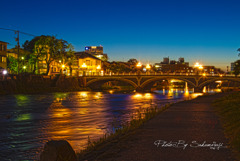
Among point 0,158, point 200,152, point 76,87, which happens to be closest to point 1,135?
point 0,158

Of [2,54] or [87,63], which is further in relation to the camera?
[87,63]

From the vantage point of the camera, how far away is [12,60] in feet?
314

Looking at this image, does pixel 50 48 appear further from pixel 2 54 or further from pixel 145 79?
pixel 145 79

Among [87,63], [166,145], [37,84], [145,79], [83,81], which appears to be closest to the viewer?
[166,145]

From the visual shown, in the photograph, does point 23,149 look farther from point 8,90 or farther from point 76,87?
point 76,87

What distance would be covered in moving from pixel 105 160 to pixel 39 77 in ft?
244

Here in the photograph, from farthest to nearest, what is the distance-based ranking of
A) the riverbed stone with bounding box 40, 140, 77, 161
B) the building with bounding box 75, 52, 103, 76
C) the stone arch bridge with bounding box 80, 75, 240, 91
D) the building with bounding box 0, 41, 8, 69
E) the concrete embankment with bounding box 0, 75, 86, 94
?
the building with bounding box 75, 52, 103, 76 < the stone arch bridge with bounding box 80, 75, 240, 91 < the building with bounding box 0, 41, 8, 69 < the concrete embankment with bounding box 0, 75, 86, 94 < the riverbed stone with bounding box 40, 140, 77, 161

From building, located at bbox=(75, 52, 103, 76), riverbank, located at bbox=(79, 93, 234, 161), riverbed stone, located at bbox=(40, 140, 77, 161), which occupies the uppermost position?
building, located at bbox=(75, 52, 103, 76)

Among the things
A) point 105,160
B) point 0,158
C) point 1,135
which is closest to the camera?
point 105,160

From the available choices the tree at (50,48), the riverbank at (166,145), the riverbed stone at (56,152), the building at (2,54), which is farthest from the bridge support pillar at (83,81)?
the riverbed stone at (56,152)

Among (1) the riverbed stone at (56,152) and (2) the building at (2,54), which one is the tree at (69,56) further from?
(1) the riverbed stone at (56,152)

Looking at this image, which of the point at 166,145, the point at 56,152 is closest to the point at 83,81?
the point at 166,145

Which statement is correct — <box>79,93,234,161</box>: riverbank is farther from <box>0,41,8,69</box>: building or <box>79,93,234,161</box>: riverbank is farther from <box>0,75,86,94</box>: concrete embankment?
<box>0,41,8,69</box>: building

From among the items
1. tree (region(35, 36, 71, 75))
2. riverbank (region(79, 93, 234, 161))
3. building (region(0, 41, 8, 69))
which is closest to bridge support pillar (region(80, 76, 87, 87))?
tree (region(35, 36, 71, 75))
